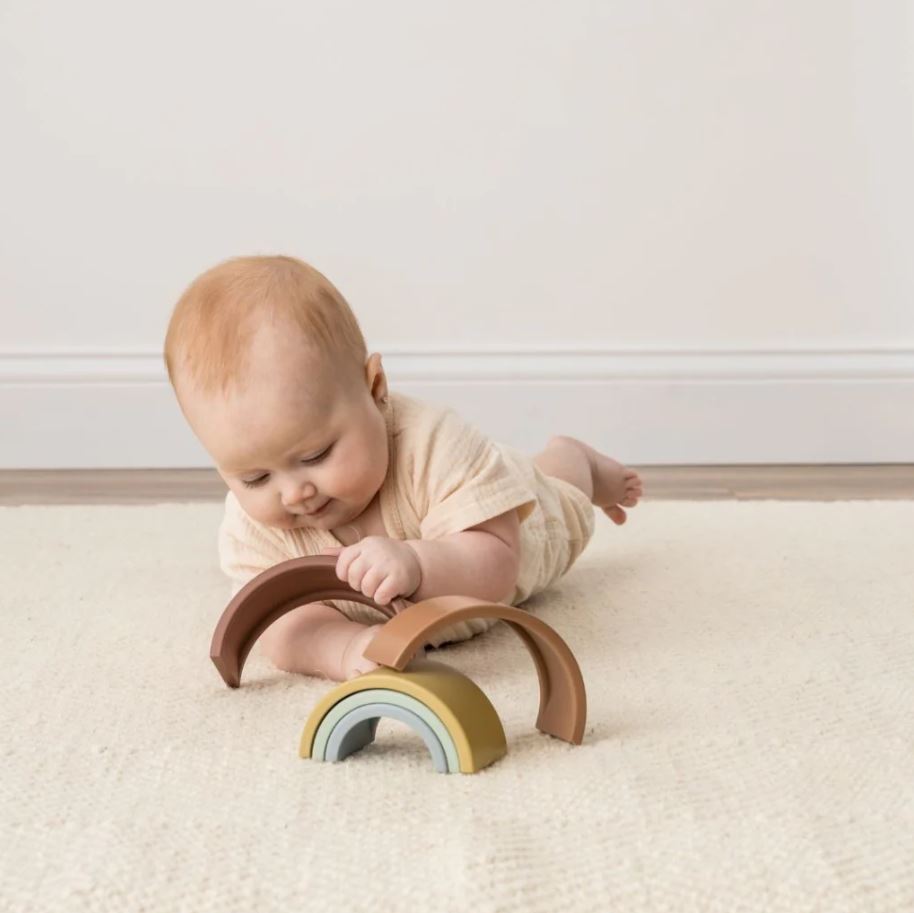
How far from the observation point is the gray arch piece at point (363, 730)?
72cm

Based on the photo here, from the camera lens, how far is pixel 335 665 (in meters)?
0.92

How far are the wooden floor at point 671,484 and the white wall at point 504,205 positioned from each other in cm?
6

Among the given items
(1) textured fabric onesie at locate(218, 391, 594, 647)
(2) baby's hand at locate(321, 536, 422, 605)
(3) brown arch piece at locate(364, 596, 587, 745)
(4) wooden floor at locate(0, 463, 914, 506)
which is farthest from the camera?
(4) wooden floor at locate(0, 463, 914, 506)

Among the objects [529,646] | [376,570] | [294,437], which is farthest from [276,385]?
[529,646]

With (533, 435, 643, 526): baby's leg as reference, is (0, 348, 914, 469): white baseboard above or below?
below

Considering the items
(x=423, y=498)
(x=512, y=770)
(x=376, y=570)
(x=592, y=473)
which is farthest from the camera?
(x=592, y=473)

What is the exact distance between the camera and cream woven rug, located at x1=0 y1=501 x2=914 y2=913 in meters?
0.58

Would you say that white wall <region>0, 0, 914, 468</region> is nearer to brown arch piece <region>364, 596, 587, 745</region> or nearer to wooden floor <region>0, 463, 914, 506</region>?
wooden floor <region>0, 463, 914, 506</region>

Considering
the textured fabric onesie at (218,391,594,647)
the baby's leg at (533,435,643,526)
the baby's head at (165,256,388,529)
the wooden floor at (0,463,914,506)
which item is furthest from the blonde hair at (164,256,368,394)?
the wooden floor at (0,463,914,506)

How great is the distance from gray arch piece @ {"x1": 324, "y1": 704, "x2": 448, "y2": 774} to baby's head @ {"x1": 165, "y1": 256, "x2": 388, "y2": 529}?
23 centimetres

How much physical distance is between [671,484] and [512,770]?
1.15 metres

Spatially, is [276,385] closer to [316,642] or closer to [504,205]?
[316,642]

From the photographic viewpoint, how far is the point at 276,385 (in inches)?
34.5

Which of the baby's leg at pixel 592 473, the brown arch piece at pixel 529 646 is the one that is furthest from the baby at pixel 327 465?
the baby's leg at pixel 592 473
